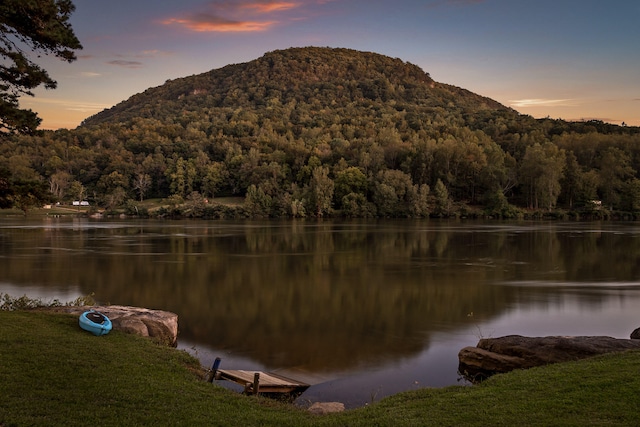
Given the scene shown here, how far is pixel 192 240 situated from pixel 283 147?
72.1 m

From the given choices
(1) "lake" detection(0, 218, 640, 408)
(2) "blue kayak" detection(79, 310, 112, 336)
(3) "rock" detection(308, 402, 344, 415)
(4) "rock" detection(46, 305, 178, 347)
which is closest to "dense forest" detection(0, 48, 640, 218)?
(1) "lake" detection(0, 218, 640, 408)

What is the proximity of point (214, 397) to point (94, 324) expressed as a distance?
4339mm

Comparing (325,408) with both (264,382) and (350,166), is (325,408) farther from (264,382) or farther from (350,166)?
(350,166)

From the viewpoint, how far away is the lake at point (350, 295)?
13.9 m

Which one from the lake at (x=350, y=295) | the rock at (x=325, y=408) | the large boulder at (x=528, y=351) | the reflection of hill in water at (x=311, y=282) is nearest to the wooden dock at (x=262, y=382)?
the lake at (x=350, y=295)

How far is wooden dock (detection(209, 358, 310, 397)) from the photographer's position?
10930mm

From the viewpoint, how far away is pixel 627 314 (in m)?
18.9

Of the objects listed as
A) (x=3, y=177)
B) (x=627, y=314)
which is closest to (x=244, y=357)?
(x=3, y=177)

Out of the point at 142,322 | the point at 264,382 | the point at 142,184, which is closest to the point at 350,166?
the point at 142,184

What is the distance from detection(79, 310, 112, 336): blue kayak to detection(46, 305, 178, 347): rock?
0.81 metres

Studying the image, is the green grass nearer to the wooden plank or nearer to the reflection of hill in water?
the wooden plank

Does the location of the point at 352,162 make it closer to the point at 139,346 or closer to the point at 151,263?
the point at 151,263

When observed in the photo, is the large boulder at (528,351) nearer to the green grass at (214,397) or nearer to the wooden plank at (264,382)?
the green grass at (214,397)

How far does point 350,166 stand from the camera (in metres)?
104
